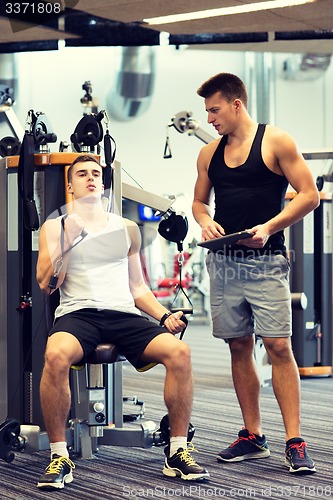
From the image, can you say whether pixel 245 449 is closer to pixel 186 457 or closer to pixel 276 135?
pixel 186 457

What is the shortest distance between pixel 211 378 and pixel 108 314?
2.60 m

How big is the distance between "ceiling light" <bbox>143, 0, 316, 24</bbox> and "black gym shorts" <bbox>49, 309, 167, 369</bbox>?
4067mm

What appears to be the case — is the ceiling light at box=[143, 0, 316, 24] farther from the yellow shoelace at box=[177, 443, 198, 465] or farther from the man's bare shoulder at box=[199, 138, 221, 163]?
the yellow shoelace at box=[177, 443, 198, 465]

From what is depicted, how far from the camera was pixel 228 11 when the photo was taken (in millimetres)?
6223

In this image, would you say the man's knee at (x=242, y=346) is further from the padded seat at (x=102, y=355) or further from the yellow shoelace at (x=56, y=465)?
the yellow shoelace at (x=56, y=465)

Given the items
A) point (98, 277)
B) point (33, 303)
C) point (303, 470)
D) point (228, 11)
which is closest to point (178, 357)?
point (98, 277)

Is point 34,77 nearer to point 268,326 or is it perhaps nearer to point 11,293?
point 11,293

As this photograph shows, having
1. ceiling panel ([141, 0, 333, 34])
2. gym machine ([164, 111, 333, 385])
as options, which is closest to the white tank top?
gym machine ([164, 111, 333, 385])

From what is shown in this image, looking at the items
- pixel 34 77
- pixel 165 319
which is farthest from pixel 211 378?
pixel 34 77

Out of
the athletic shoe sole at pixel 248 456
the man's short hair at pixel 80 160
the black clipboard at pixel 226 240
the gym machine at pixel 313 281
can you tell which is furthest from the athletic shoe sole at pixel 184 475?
the gym machine at pixel 313 281

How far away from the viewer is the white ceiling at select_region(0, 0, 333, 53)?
6.02m

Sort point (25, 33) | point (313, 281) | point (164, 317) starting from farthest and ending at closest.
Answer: point (25, 33)
point (313, 281)
point (164, 317)

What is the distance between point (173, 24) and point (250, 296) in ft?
14.7

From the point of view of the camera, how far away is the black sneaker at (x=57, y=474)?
2.44 meters
